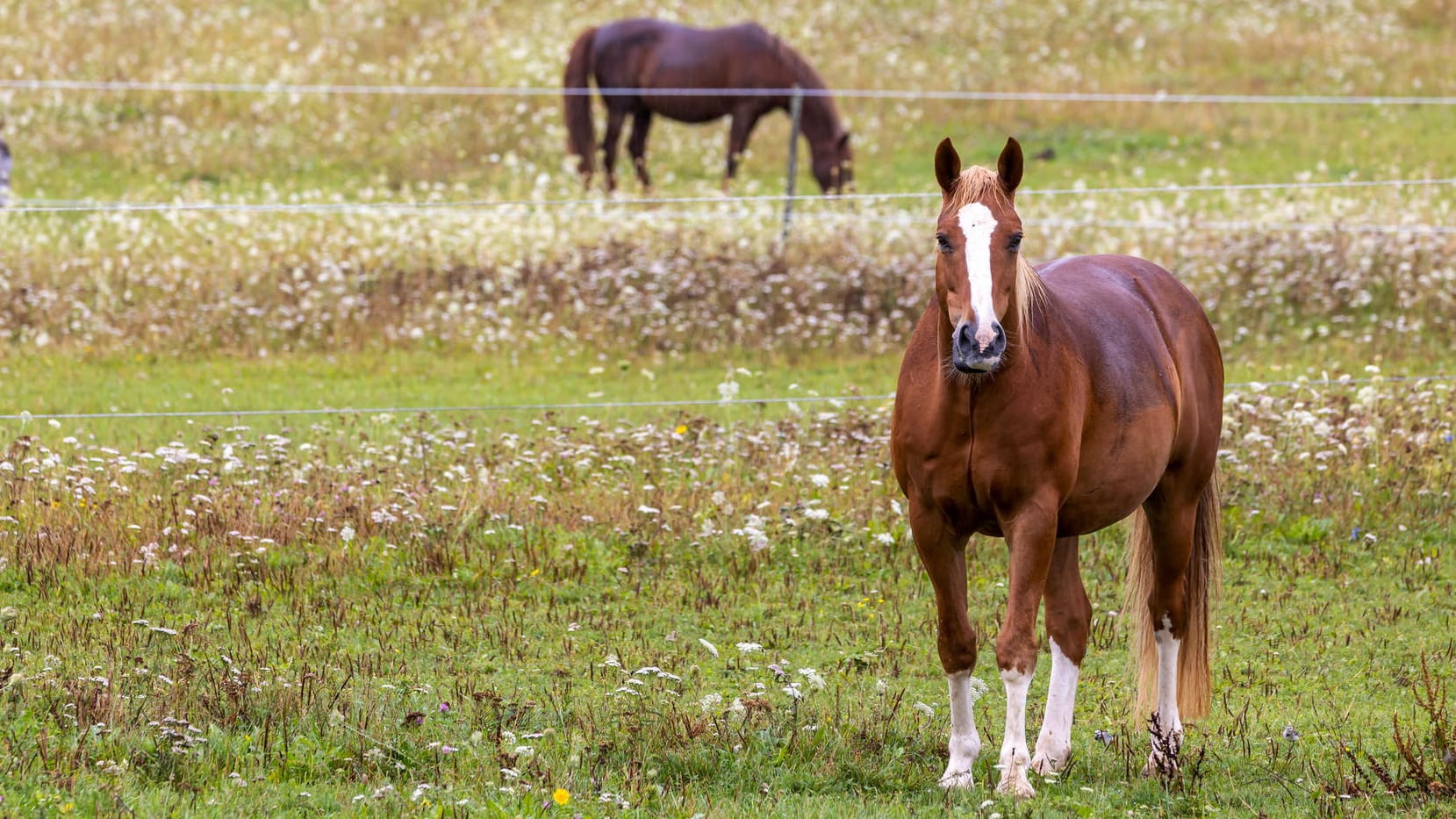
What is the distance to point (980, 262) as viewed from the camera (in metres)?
4.79

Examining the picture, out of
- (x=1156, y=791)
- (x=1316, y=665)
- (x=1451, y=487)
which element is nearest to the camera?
(x=1156, y=791)

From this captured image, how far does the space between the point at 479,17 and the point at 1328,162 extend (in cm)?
1392

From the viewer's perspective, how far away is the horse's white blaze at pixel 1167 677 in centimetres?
595

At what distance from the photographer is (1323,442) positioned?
9562 millimetres

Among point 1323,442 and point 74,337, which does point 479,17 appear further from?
point 1323,442

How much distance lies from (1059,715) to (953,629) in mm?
601

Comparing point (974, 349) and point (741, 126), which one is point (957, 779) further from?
point (741, 126)

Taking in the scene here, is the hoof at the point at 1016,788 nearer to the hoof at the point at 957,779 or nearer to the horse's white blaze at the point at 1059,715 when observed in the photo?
the hoof at the point at 957,779

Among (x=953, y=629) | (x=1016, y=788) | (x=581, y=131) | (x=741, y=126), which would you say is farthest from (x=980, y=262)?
(x=581, y=131)

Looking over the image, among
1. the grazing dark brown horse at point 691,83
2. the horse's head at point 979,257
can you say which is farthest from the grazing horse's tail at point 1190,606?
the grazing dark brown horse at point 691,83

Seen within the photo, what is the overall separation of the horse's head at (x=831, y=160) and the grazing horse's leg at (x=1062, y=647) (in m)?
12.7

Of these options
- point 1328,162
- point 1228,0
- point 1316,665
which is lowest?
point 1316,665

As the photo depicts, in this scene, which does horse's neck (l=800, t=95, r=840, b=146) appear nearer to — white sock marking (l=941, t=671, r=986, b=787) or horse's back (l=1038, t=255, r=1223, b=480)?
horse's back (l=1038, t=255, r=1223, b=480)

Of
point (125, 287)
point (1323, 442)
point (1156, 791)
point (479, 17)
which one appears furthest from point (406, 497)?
point (479, 17)
